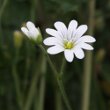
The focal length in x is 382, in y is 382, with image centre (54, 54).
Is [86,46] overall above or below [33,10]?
below

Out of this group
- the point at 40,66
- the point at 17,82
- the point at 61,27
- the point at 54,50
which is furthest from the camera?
the point at 40,66

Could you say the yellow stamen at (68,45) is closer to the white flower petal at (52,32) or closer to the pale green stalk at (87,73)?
the white flower petal at (52,32)

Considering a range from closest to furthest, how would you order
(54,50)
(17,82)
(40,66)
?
(54,50)
(17,82)
(40,66)

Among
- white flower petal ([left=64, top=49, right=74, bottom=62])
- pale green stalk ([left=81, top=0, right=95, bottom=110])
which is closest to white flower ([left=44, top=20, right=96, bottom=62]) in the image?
white flower petal ([left=64, top=49, right=74, bottom=62])

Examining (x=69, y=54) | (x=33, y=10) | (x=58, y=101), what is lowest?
(x=58, y=101)

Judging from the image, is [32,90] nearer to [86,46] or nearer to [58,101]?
[58,101]

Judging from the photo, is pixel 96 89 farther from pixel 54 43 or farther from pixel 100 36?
pixel 54 43

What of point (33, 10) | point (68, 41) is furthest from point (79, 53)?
point (33, 10)
